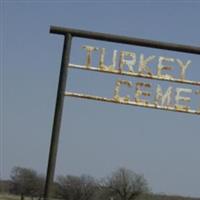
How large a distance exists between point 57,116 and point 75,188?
85764mm

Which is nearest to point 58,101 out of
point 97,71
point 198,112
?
point 97,71

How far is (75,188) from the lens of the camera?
95312mm

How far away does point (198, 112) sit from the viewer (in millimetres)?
10648

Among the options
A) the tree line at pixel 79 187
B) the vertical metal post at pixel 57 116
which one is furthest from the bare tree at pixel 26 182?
the vertical metal post at pixel 57 116

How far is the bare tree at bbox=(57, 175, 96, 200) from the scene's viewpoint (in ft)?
305

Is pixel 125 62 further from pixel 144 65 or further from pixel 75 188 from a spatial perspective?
pixel 75 188

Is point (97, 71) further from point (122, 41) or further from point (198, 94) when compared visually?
point (198, 94)

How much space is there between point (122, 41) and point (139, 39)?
10.8 inches

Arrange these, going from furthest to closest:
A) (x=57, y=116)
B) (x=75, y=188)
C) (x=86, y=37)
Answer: (x=75, y=188) → (x=86, y=37) → (x=57, y=116)

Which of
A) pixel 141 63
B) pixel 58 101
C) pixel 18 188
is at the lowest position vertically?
pixel 18 188

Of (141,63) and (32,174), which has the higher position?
(141,63)

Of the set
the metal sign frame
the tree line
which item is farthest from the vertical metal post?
the tree line

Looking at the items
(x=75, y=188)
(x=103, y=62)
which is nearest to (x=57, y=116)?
(x=103, y=62)

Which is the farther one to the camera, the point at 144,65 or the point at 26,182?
the point at 26,182
